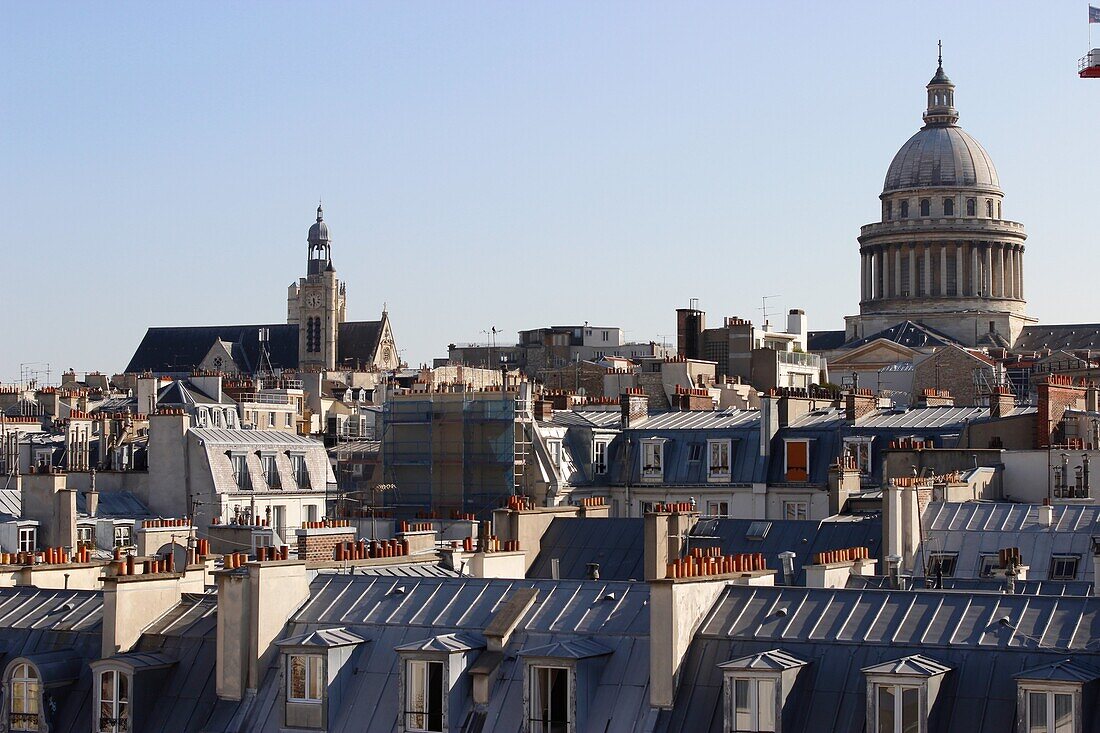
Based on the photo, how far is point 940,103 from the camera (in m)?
150

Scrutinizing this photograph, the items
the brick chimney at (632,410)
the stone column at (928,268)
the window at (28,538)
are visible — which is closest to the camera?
the window at (28,538)

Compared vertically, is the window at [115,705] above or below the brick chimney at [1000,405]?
below

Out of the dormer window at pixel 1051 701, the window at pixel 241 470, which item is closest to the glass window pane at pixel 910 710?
the dormer window at pixel 1051 701

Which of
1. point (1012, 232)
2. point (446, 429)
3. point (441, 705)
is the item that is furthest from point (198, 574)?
point (1012, 232)

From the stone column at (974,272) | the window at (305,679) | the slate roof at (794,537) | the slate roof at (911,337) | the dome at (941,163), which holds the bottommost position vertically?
the window at (305,679)

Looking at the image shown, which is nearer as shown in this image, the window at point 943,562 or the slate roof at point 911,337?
the window at point 943,562

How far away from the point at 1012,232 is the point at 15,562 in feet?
407

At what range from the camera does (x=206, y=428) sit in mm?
50625

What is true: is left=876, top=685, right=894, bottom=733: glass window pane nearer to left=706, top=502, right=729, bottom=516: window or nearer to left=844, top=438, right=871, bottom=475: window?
left=844, top=438, right=871, bottom=475: window

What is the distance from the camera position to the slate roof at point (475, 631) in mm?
19453

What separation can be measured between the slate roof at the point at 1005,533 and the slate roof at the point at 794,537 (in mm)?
1018

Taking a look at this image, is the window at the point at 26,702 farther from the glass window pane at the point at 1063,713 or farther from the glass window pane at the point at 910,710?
the glass window pane at the point at 1063,713

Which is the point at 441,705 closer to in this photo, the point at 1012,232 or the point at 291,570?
the point at 291,570

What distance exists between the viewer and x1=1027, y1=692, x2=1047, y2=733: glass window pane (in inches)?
682
